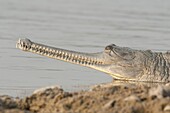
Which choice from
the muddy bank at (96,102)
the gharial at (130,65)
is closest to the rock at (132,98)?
the muddy bank at (96,102)

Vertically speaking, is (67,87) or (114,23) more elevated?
(114,23)

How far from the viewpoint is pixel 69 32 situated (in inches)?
656

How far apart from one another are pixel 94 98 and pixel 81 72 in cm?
479

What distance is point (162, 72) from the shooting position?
11508 mm

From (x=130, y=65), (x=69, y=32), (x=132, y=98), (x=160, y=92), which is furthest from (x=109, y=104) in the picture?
(x=69, y=32)

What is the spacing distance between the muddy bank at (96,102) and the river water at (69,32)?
6.95 feet

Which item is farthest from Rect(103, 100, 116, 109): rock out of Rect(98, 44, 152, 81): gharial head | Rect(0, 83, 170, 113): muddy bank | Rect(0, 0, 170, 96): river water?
Rect(98, 44, 152, 81): gharial head

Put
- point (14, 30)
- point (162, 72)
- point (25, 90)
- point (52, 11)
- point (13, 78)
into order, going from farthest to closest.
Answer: point (52, 11) < point (14, 30) < point (162, 72) < point (13, 78) < point (25, 90)

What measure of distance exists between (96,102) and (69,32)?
1009cm

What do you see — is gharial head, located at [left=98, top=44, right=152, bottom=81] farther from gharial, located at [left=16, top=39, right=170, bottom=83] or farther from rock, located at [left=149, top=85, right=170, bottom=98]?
rock, located at [left=149, top=85, right=170, bottom=98]

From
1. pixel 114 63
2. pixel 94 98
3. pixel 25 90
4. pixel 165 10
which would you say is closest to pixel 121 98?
pixel 94 98

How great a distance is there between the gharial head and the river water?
240 millimetres

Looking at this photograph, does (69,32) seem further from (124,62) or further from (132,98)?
(132,98)

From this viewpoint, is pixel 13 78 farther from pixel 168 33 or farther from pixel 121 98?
pixel 168 33
